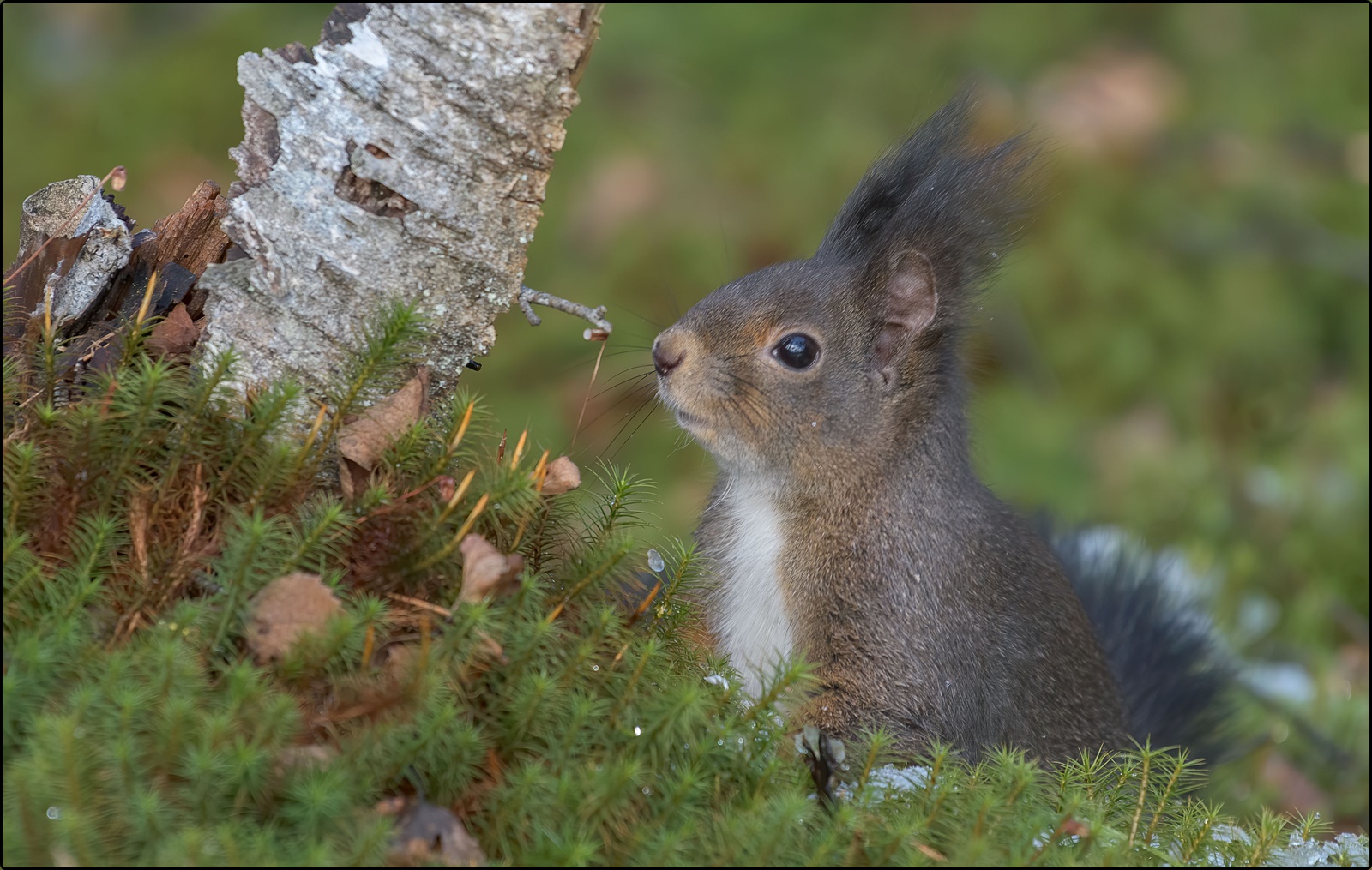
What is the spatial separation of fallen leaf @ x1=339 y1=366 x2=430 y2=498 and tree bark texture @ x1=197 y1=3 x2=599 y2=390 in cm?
11

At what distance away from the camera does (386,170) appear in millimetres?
1720

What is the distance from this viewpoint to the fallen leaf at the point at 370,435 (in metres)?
1.65

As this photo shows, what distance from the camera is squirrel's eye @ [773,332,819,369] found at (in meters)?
2.45

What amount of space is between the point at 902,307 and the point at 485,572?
1.22 metres

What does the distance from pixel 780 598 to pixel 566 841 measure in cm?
108

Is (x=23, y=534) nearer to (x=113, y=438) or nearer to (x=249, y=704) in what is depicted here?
(x=113, y=438)

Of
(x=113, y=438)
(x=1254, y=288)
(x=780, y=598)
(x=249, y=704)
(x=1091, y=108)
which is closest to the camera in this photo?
(x=249, y=704)

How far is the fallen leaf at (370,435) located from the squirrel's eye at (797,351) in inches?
35.4

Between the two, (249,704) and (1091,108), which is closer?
(249,704)

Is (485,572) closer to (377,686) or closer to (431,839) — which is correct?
(377,686)

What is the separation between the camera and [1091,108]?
18.4 feet

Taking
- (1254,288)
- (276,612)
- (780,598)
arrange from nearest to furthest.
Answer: (276,612), (780,598), (1254,288)

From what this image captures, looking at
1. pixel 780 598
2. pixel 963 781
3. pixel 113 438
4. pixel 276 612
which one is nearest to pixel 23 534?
pixel 113 438

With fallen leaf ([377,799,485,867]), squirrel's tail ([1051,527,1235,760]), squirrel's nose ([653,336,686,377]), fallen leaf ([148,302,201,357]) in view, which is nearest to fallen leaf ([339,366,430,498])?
fallen leaf ([148,302,201,357])
